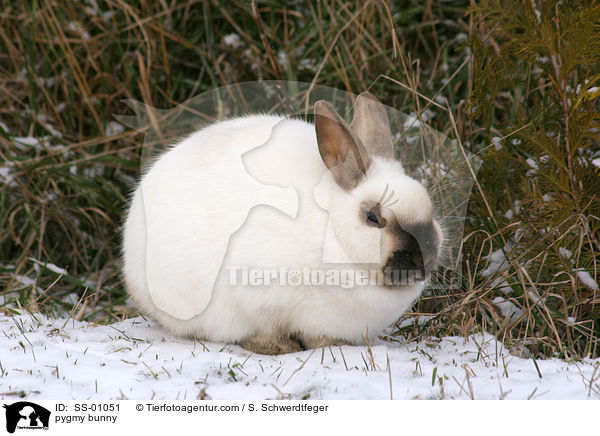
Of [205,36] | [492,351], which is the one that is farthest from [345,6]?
[492,351]

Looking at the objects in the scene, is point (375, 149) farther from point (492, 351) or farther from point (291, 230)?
point (492, 351)

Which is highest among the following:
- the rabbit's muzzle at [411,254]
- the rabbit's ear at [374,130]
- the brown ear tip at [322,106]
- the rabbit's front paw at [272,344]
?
the brown ear tip at [322,106]

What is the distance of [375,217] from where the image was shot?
314cm

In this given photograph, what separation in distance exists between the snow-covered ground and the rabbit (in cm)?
16

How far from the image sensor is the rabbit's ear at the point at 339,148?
3.17 m

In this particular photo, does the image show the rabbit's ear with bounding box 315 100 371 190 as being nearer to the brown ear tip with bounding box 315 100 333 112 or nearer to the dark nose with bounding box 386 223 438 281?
the brown ear tip with bounding box 315 100 333 112

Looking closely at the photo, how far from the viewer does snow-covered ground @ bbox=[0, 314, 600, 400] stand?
2.79 m

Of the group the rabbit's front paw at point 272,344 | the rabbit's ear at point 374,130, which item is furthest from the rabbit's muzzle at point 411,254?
the rabbit's front paw at point 272,344

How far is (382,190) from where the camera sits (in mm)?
3184

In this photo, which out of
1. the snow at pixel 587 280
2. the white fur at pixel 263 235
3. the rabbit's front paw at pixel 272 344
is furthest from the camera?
the snow at pixel 587 280

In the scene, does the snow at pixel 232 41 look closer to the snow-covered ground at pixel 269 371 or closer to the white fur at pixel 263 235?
the white fur at pixel 263 235
